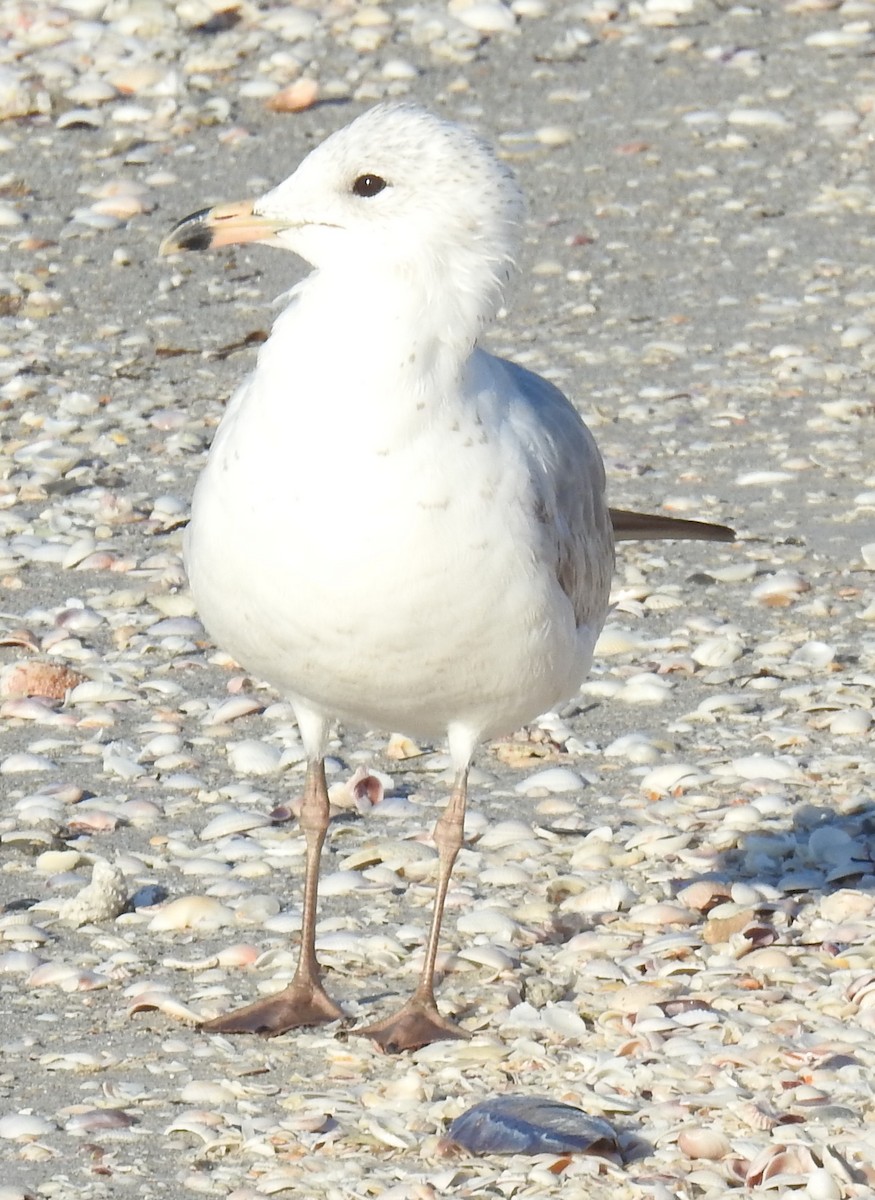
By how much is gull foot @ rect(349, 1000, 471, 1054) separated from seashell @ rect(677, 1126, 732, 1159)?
74cm

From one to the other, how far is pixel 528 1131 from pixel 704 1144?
0.33 metres

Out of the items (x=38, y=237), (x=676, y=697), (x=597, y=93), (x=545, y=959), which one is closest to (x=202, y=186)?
(x=38, y=237)

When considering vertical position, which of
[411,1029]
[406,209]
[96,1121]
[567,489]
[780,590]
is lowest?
[780,590]

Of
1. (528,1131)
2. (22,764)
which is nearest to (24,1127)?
(528,1131)

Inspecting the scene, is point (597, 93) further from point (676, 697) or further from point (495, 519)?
point (495, 519)

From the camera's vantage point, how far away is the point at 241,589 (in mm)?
4410

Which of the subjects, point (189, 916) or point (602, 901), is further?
point (602, 901)

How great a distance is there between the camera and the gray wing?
15.4 ft

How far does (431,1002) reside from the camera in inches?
186

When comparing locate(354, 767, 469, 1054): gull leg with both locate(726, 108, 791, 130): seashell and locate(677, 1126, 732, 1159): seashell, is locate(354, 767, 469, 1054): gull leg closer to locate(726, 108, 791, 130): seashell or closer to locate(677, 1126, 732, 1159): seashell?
locate(677, 1126, 732, 1159): seashell

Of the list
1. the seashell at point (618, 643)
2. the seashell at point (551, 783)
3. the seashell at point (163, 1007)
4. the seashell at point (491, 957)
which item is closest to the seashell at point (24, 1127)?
the seashell at point (163, 1007)

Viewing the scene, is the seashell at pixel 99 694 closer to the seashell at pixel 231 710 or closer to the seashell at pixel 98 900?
the seashell at pixel 231 710

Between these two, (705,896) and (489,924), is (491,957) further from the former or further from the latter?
(705,896)

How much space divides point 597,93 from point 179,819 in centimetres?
683
